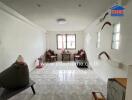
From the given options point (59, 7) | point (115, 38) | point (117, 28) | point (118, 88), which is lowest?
point (118, 88)

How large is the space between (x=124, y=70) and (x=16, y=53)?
330 cm

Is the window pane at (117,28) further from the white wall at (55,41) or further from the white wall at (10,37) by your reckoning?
the white wall at (55,41)

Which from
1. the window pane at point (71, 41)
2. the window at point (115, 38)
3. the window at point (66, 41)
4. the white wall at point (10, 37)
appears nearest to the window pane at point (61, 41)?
the window at point (66, 41)

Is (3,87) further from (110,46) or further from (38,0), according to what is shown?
(110,46)

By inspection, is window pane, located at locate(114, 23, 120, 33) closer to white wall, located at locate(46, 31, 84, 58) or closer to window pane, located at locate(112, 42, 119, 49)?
window pane, located at locate(112, 42, 119, 49)

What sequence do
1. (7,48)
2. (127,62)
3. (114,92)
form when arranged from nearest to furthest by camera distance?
(114,92) → (127,62) → (7,48)

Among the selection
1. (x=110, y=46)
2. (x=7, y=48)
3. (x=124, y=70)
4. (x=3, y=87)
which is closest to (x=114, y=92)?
(x=124, y=70)

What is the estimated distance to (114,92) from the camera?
2.00 meters

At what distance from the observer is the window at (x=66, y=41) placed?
8734 millimetres

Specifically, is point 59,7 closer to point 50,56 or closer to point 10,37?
point 10,37

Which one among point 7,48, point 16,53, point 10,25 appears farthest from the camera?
point 16,53

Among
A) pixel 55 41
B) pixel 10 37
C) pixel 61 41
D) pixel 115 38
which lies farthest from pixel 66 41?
pixel 115 38

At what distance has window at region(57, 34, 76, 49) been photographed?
8734mm

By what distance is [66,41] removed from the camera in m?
8.77
